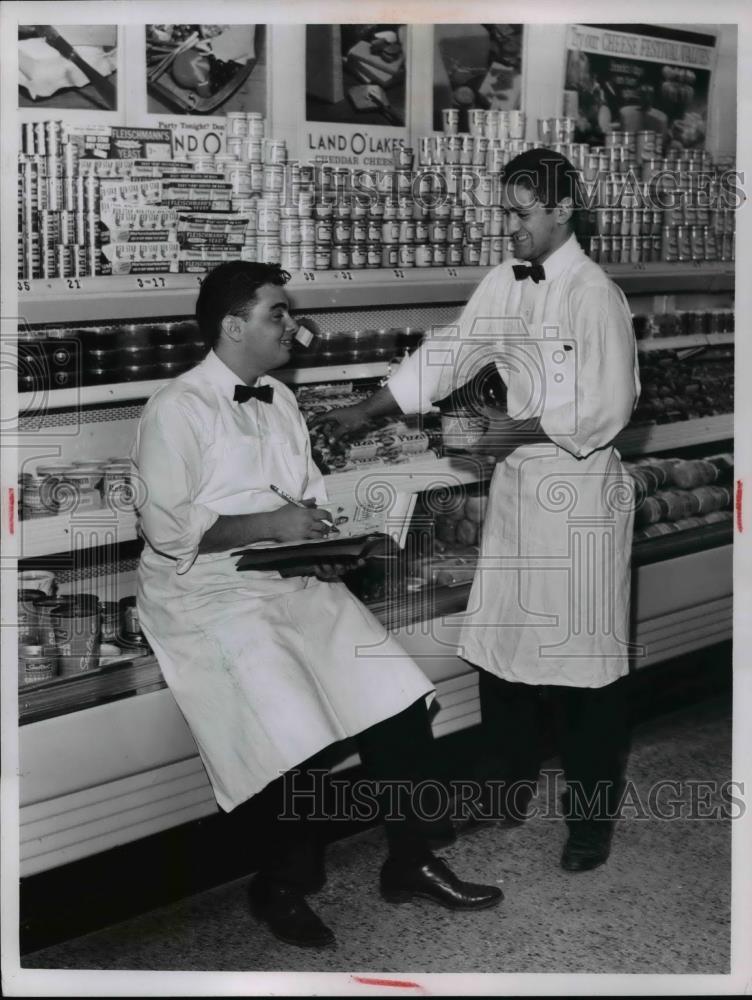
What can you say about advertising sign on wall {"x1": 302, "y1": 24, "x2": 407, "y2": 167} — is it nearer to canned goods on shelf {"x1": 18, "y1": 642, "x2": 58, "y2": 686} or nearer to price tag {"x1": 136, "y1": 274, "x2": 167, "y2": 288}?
price tag {"x1": 136, "y1": 274, "x2": 167, "y2": 288}

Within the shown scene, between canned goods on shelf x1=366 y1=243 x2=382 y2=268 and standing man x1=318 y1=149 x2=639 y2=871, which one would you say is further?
canned goods on shelf x1=366 y1=243 x2=382 y2=268

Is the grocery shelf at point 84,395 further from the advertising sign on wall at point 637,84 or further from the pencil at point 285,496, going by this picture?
the advertising sign on wall at point 637,84

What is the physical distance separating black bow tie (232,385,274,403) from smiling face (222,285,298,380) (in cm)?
6

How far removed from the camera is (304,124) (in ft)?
13.1

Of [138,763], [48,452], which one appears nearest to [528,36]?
[48,452]

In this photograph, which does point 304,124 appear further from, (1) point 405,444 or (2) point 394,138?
(1) point 405,444

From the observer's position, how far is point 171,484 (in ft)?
9.82

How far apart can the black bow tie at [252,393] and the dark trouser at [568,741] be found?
1102mm

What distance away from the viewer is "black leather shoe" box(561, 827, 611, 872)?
11.8ft

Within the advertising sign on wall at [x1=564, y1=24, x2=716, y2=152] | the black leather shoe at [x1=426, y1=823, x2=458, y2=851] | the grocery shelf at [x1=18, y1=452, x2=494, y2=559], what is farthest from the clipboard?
the advertising sign on wall at [x1=564, y1=24, x2=716, y2=152]

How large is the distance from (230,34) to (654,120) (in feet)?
6.50

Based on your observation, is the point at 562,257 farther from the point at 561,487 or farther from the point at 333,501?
the point at 333,501

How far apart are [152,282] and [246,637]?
99 centimetres

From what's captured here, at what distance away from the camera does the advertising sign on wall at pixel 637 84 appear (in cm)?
A: 457
